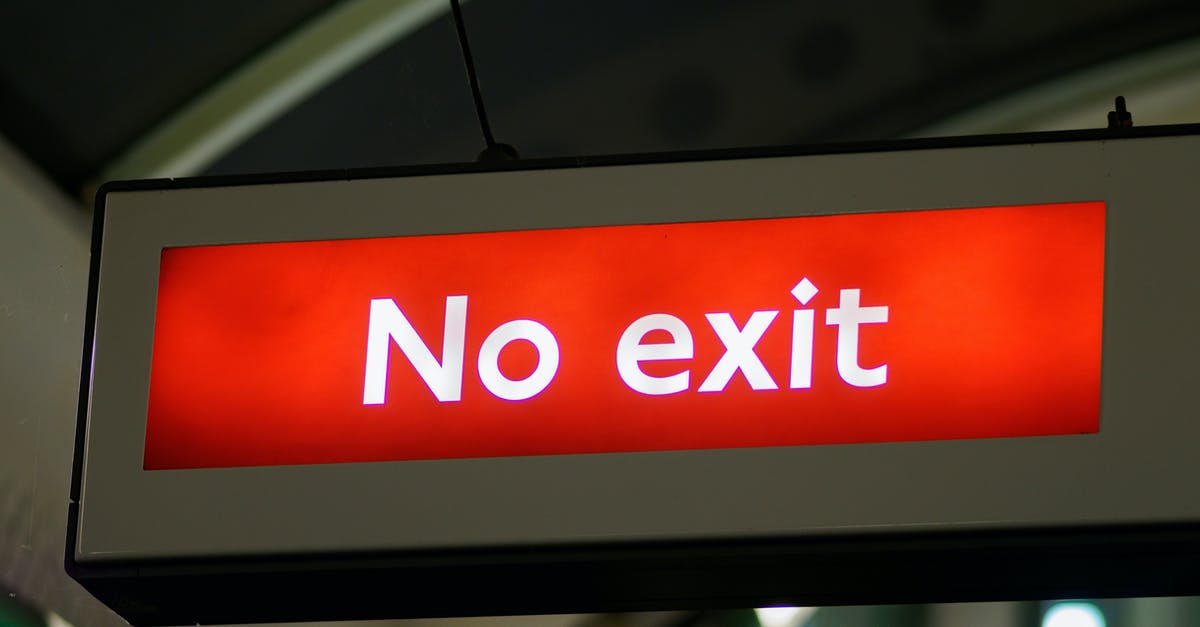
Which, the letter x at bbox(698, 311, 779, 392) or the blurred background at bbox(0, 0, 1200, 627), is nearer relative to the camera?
the letter x at bbox(698, 311, 779, 392)

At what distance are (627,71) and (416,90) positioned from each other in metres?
0.37

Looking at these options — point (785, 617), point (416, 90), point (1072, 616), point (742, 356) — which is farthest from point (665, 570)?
point (785, 617)

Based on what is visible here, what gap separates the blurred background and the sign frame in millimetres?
770

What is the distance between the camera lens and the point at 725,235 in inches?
89.4

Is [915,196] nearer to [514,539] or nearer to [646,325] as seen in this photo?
[646,325]

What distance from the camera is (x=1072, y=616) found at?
4.19 metres

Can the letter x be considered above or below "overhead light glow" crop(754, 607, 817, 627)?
below

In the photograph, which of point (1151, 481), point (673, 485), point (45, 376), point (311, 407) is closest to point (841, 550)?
point (673, 485)

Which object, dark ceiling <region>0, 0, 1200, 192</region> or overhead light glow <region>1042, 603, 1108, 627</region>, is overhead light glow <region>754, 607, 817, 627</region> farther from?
dark ceiling <region>0, 0, 1200, 192</region>

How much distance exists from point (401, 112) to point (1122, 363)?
1.66 m

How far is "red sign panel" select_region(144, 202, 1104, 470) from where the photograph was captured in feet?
7.06

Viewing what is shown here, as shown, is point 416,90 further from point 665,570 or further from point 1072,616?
point 1072,616

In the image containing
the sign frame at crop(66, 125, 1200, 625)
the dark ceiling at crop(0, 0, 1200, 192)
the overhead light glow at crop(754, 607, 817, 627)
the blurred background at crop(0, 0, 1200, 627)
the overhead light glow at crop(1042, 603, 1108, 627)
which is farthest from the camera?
the overhead light glow at crop(754, 607, 817, 627)

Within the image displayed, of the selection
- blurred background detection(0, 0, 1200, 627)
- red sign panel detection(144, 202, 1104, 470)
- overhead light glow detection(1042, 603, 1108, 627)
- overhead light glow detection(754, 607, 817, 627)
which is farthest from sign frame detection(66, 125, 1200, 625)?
overhead light glow detection(754, 607, 817, 627)
